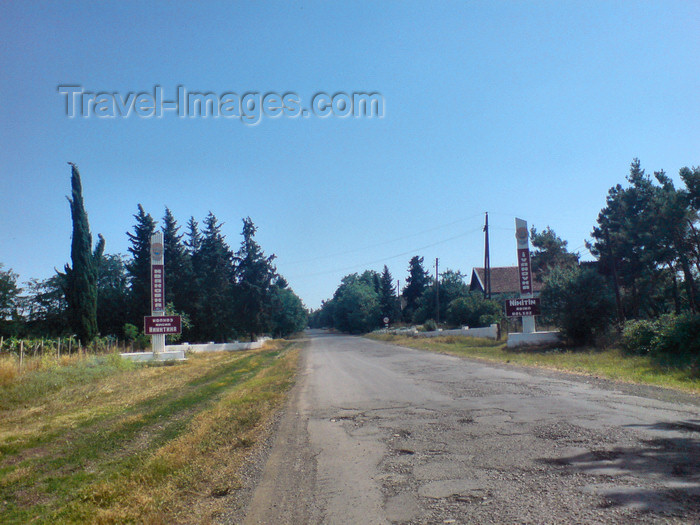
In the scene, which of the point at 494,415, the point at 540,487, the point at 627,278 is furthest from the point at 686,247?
the point at 540,487

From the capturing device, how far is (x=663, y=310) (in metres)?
37.8

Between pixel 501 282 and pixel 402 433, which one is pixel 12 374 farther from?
pixel 501 282

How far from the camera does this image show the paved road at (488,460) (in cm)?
475

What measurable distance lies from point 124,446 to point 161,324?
25220 mm

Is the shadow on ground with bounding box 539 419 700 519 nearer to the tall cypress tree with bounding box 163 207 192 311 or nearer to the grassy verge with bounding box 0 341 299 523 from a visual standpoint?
the grassy verge with bounding box 0 341 299 523

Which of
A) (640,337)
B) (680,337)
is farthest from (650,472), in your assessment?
(640,337)

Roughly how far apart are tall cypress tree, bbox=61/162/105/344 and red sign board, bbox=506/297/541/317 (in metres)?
29.4

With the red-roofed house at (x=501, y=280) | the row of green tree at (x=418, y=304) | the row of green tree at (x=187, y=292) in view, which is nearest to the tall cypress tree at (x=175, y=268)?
the row of green tree at (x=187, y=292)

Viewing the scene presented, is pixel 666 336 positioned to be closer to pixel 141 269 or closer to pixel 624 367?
pixel 624 367

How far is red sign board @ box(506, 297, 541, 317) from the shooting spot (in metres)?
29.8

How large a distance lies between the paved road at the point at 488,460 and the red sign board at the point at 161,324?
2397 centimetres

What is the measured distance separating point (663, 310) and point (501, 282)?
2681 cm

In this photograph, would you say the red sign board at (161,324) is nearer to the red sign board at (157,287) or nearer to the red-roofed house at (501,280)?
the red sign board at (157,287)

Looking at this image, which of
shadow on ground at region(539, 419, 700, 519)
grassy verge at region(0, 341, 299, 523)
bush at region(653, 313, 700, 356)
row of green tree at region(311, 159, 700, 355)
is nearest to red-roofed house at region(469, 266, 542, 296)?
row of green tree at region(311, 159, 700, 355)
